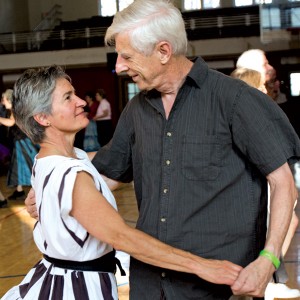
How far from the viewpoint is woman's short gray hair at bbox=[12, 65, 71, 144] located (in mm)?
2021

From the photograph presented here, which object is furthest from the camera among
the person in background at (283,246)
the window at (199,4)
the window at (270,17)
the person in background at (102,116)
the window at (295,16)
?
the window at (199,4)

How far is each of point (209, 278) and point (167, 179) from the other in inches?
12.9

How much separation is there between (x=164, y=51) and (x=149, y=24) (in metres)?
0.09

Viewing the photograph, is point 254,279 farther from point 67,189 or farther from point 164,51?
point 164,51

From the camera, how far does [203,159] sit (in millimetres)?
1876

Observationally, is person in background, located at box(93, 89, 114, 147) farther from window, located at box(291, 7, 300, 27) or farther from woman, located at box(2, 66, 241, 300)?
woman, located at box(2, 66, 241, 300)

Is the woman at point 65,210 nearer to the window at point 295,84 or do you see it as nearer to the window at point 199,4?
the window at point 295,84

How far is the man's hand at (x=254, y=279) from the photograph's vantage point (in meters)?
1.68

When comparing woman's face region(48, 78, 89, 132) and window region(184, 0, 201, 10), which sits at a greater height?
window region(184, 0, 201, 10)

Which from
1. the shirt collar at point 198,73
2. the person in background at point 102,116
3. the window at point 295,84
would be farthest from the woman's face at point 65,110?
the window at point 295,84

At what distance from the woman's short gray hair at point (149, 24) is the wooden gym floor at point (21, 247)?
270 cm

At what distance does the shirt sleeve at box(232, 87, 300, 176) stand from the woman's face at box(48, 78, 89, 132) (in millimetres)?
518

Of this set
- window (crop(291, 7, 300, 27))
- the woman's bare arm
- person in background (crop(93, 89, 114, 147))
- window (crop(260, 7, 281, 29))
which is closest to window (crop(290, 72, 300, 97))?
Result: window (crop(260, 7, 281, 29))

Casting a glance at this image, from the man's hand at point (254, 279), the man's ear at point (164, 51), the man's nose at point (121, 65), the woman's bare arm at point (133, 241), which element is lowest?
the man's hand at point (254, 279)
